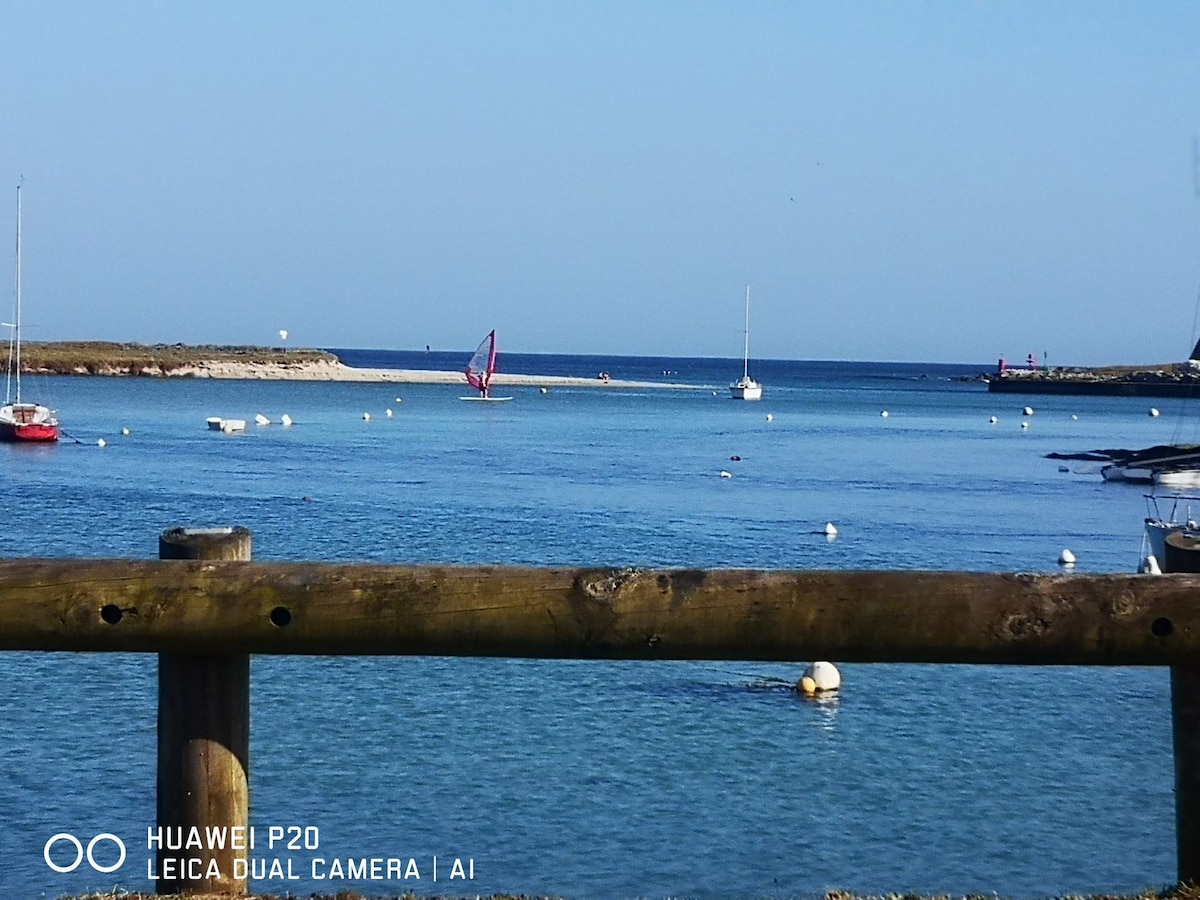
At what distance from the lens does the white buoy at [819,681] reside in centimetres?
1611

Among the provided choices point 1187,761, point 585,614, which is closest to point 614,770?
point 1187,761

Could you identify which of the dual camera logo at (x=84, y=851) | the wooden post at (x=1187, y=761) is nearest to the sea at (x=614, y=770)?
the dual camera logo at (x=84, y=851)

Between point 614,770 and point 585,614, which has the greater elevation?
point 585,614

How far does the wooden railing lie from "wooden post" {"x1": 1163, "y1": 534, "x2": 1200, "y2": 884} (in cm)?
31

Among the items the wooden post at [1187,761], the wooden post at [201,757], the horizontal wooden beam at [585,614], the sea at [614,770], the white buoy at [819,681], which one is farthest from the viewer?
the white buoy at [819,681]

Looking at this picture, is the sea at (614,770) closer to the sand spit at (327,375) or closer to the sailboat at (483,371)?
the sailboat at (483,371)

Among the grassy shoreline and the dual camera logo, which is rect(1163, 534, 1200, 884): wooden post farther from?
the grassy shoreline

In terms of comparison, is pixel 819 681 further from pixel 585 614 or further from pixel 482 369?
pixel 482 369

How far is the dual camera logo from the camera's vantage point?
31.9ft

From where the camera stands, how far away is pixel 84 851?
10.2 metres

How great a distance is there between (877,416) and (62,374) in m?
79.5

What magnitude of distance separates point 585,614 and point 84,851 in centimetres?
708

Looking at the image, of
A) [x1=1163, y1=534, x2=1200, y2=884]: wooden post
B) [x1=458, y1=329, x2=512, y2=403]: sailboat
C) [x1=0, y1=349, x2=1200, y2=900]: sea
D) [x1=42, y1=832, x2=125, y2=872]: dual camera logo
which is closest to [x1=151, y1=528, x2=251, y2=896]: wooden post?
[x1=0, y1=349, x2=1200, y2=900]: sea

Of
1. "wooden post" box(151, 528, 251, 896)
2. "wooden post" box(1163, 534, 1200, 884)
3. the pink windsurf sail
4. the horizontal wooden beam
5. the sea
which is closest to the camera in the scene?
the horizontal wooden beam
